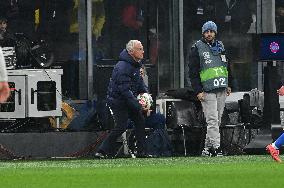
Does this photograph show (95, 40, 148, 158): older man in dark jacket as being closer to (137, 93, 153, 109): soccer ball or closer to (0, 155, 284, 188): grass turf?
(137, 93, 153, 109): soccer ball

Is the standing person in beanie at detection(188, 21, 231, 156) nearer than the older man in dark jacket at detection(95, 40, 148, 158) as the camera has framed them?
No

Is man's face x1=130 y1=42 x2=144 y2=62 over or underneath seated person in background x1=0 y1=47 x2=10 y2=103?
over

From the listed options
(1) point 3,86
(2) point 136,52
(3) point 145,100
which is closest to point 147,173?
(1) point 3,86

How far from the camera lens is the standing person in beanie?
22.1 meters


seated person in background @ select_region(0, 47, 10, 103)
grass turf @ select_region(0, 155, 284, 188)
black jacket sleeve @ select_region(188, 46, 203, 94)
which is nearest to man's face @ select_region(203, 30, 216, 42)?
black jacket sleeve @ select_region(188, 46, 203, 94)

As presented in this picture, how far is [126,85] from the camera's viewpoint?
71.6ft

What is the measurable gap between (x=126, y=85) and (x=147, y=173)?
5655 millimetres

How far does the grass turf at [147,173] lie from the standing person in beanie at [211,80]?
0.85 metres

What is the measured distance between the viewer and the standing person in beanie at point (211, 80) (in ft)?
72.6

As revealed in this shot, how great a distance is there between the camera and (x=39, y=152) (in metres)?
22.7

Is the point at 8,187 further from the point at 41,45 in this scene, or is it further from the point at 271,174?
the point at 41,45

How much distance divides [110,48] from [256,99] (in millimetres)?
3149

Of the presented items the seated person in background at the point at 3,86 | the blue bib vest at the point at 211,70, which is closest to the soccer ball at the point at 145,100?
the blue bib vest at the point at 211,70

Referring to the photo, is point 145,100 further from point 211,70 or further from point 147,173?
point 147,173
